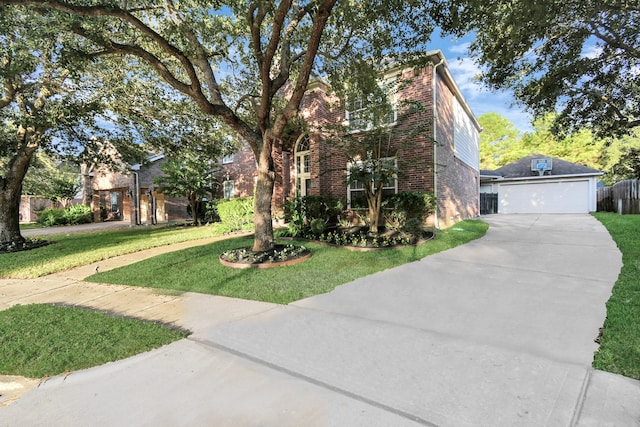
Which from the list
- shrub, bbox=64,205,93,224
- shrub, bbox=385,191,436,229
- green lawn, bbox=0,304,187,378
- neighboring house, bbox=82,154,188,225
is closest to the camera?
green lawn, bbox=0,304,187,378

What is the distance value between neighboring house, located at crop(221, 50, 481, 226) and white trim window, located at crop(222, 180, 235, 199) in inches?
261

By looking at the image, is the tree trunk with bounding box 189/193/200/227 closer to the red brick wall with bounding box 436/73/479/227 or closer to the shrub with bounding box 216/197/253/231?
the shrub with bounding box 216/197/253/231

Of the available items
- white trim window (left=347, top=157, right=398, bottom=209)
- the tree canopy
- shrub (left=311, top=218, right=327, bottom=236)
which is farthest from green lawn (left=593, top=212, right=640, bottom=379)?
the tree canopy

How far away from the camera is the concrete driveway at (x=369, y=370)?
1.90 m

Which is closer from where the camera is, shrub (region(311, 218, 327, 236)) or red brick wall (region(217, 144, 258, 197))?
shrub (region(311, 218, 327, 236))

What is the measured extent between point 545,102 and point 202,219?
1695cm

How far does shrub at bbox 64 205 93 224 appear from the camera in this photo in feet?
68.0

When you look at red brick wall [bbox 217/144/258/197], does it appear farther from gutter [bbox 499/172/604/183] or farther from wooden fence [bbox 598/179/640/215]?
wooden fence [bbox 598/179/640/215]

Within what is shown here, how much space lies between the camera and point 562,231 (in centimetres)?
920

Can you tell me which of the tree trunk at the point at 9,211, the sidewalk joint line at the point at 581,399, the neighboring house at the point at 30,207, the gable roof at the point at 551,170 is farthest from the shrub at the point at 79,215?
the gable roof at the point at 551,170

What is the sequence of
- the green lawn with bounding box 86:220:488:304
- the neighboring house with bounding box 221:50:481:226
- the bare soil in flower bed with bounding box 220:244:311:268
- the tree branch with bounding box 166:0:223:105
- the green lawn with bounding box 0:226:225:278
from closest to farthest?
1. the green lawn with bounding box 86:220:488:304
2. the bare soil in flower bed with bounding box 220:244:311:268
3. the tree branch with bounding box 166:0:223:105
4. the green lawn with bounding box 0:226:225:278
5. the neighboring house with bounding box 221:50:481:226

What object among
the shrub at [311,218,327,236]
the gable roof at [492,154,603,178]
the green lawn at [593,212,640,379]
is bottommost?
the green lawn at [593,212,640,379]

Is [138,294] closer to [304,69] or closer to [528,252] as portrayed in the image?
[304,69]

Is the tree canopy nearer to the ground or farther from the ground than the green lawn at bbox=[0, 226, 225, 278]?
farther from the ground
